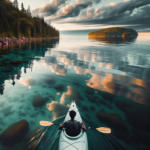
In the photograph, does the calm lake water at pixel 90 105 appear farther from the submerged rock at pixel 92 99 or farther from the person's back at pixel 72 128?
the person's back at pixel 72 128

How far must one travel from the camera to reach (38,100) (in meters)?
8.75

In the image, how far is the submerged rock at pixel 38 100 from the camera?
8.21 metres

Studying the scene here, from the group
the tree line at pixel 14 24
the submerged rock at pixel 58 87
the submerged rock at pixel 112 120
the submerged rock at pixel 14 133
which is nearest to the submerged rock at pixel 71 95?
the submerged rock at pixel 58 87

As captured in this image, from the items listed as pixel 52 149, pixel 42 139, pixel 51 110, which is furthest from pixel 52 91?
pixel 52 149

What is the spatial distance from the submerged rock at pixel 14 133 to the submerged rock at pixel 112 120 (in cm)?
500

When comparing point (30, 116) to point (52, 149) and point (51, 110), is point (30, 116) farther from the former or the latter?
point (52, 149)

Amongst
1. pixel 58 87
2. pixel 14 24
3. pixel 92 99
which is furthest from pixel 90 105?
pixel 14 24

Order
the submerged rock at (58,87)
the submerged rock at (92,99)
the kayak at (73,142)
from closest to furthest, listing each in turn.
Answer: the kayak at (73,142)
the submerged rock at (92,99)
the submerged rock at (58,87)

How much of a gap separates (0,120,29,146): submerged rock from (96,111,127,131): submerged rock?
5.00 metres

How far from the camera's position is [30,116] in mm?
6910

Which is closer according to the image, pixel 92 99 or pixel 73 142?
pixel 73 142

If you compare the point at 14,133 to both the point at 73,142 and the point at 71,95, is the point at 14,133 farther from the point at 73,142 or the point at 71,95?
the point at 71,95

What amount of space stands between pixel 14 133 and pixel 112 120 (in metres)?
6.31

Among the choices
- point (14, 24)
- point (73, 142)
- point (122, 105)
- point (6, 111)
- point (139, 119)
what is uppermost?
point (14, 24)
